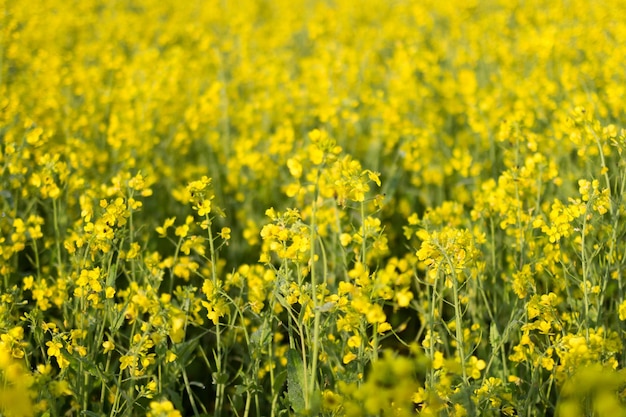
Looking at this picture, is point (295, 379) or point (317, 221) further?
point (317, 221)

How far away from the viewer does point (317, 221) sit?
2.69 metres

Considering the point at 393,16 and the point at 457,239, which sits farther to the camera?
the point at 393,16

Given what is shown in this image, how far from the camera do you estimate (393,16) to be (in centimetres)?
785

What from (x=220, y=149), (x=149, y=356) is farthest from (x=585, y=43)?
(x=149, y=356)

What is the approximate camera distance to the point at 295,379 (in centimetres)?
182

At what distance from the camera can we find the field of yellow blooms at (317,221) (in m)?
1.78

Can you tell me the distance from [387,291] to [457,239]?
25 cm

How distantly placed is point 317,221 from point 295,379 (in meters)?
0.95

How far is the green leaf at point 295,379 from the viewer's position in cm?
181

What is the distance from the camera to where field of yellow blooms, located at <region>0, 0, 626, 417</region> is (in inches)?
70.1

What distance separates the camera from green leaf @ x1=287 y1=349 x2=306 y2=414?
1.81 metres

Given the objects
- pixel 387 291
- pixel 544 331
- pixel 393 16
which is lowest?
pixel 544 331

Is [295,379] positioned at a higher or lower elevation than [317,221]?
lower

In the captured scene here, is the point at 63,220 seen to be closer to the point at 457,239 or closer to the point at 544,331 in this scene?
the point at 457,239
